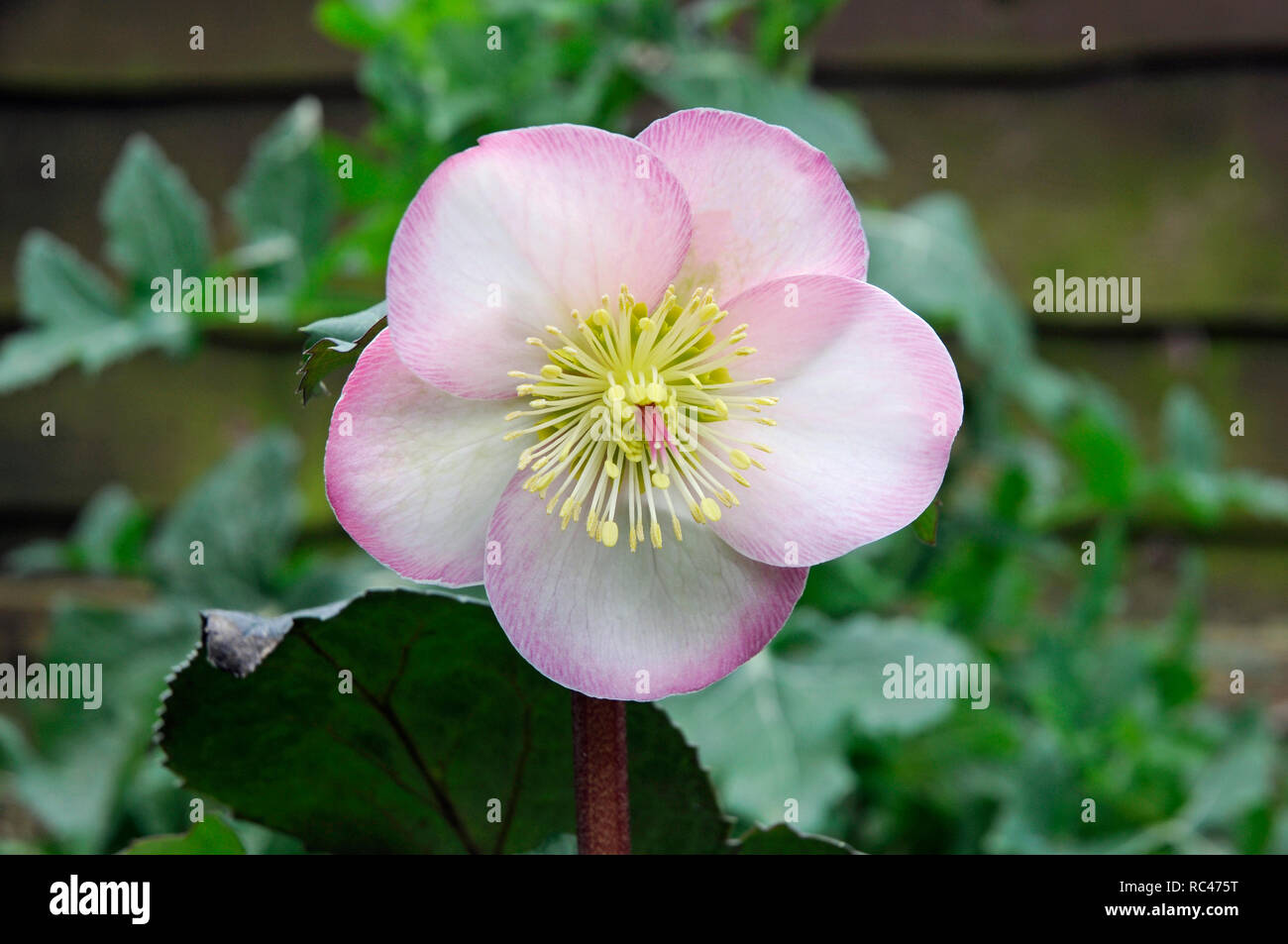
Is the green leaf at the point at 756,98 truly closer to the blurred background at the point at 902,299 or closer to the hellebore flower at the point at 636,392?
the blurred background at the point at 902,299

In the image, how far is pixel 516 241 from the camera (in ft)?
0.59

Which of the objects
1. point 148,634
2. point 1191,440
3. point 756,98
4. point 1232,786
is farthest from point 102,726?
point 1191,440

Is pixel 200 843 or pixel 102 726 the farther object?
pixel 102 726

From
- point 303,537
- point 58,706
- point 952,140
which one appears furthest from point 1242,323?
point 58,706

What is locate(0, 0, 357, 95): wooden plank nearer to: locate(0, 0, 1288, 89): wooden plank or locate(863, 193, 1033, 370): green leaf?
locate(0, 0, 1288, 89): wooden plank

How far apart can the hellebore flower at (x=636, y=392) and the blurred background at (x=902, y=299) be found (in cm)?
2

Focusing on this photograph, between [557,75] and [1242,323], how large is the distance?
2.28 ft

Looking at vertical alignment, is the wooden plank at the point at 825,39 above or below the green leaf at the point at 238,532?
above

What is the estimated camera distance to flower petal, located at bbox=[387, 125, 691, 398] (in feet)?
0.56

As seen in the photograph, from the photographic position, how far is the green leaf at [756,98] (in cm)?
60

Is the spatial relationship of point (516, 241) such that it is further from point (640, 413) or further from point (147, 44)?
point (147, 44)

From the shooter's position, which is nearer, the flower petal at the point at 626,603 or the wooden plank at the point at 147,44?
the flower petal at the point at 626,603

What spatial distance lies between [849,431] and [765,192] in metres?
0.04

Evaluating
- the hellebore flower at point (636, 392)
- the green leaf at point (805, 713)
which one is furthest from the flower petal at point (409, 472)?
the green leaf at point (805, 713)
